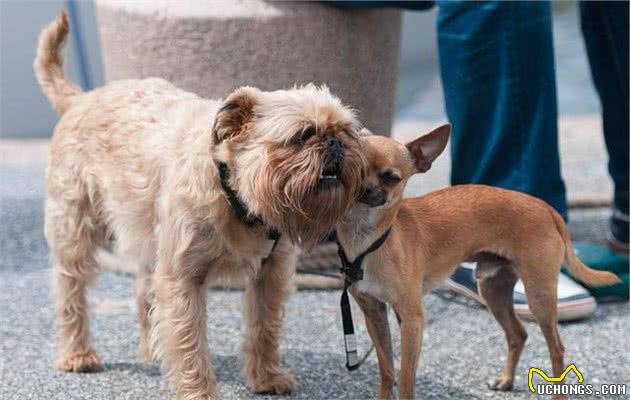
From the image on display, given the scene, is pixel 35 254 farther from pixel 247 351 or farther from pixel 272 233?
pixel 272 233

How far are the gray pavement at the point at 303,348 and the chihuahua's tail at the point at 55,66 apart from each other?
40.9 inches

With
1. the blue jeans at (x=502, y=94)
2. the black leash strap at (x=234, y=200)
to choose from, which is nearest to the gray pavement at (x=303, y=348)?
the blue jeans at (x=502, y=94)

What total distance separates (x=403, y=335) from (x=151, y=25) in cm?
228

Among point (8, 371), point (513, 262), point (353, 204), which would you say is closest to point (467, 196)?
point (513, 262)

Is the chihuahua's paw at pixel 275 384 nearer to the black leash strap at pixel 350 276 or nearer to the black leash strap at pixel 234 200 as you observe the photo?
the black leash strap at pixel 350 276

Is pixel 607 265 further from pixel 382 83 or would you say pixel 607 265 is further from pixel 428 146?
pixel 428 146

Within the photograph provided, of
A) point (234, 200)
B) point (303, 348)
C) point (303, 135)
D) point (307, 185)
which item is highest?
point (303, 135)

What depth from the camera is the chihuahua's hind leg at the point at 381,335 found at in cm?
362

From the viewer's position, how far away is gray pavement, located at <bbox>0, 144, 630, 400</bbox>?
3.98m

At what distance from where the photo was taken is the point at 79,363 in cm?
423

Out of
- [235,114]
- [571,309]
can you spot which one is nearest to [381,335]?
[235,114]

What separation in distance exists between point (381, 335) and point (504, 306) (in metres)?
0.55

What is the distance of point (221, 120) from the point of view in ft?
11.1

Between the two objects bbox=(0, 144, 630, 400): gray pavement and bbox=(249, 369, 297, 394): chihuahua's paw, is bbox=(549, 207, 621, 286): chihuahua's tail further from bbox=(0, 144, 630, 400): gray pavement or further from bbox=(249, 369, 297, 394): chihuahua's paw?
bbox=(249, 369, 297, 394): chihuahua's paw
